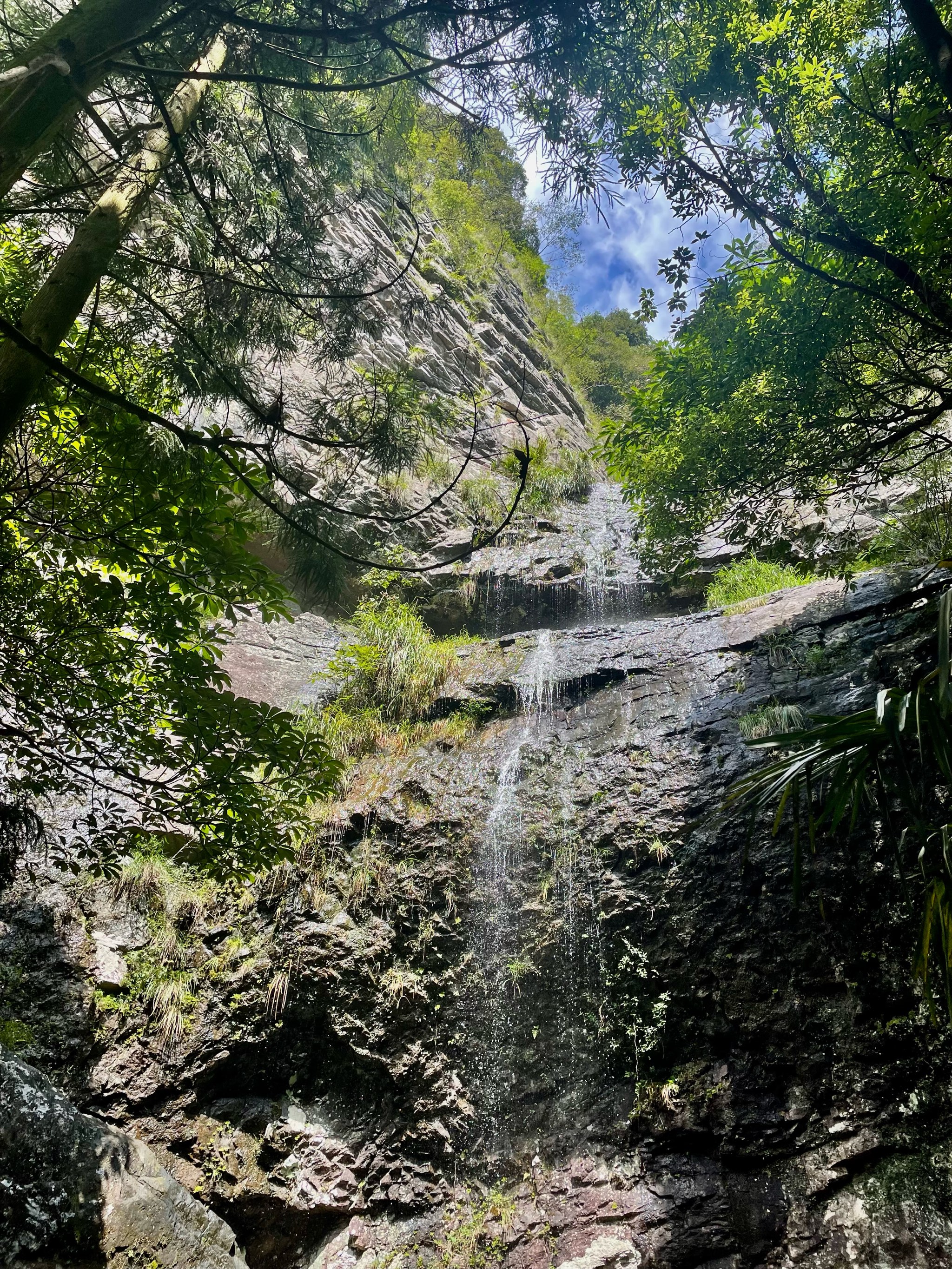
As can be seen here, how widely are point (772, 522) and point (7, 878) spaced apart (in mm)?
6277

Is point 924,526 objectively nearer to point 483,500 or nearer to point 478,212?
point 483,500

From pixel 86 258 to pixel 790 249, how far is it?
544 cm

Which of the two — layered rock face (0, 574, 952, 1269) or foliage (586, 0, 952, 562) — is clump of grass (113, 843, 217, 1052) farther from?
foliage (586, 0, 952, 562)

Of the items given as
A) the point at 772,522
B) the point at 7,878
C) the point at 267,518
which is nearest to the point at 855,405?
the point at 772,522

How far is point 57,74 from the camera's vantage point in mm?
2295

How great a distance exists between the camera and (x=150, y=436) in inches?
126

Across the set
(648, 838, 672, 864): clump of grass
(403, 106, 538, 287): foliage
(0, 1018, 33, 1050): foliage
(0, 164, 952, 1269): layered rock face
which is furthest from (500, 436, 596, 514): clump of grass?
(0, 1018, 33, 1050): foliage

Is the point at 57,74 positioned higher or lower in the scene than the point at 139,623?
higher

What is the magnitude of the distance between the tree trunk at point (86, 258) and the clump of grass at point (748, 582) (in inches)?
274

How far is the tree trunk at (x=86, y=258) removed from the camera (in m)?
2.37

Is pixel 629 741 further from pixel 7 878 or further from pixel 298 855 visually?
pixel 7 878

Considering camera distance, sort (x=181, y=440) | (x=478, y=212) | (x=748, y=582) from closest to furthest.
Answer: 1. (x=181, y=440)
2. (x=748, y=582)
3. (x=478, y=212)

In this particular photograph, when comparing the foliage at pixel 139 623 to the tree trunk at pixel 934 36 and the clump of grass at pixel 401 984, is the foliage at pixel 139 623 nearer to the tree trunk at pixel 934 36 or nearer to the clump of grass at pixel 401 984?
the clump of grass at pixel 401 984

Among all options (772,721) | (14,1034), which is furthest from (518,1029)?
(14,1034)
